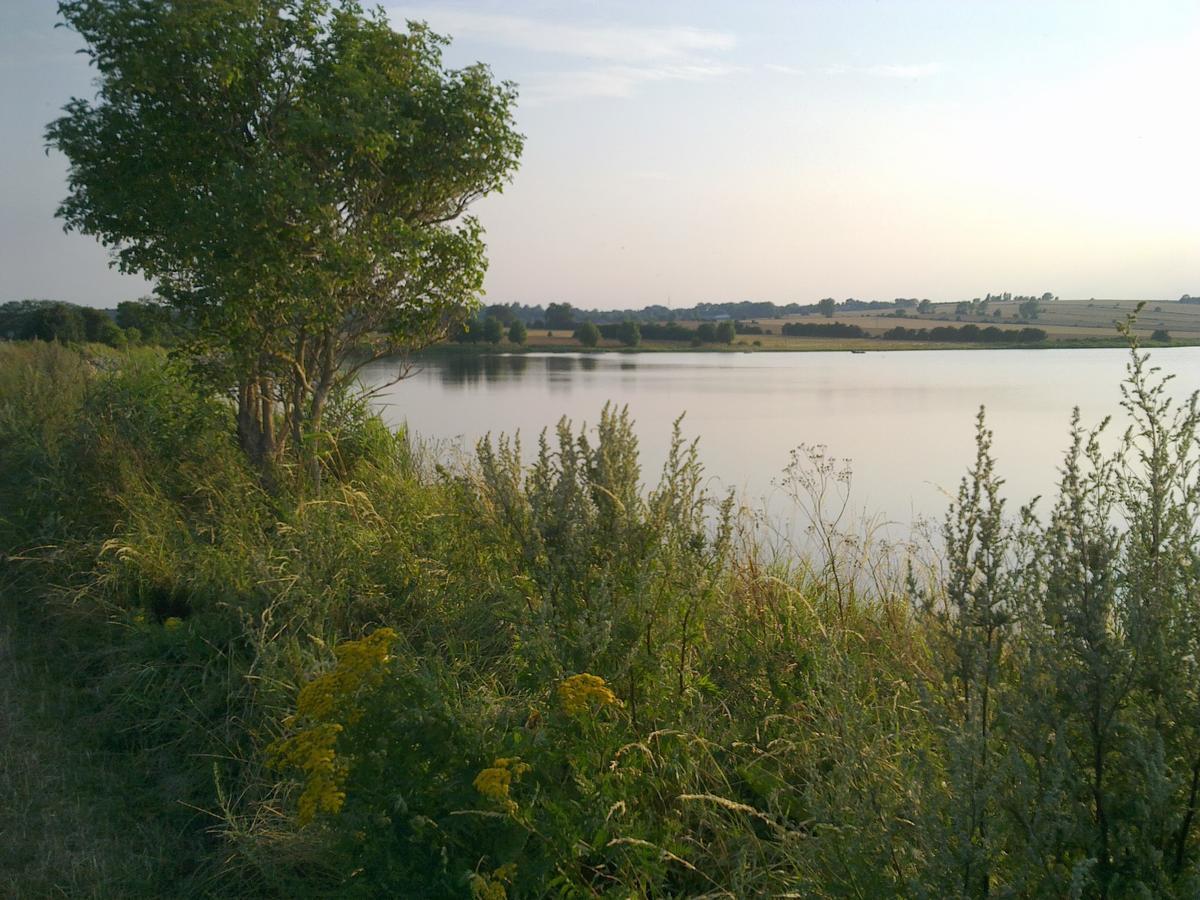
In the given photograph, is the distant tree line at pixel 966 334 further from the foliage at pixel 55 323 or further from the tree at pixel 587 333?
the foliage at pixel 55 323

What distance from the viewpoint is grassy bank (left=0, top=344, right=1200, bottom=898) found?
2.02 metres

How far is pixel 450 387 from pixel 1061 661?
19.1 meters

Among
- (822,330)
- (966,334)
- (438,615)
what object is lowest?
(438,615)

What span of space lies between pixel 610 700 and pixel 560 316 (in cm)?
2342

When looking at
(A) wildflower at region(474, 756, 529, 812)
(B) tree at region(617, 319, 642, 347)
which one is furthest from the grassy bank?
(B) tree at region(617, 319, 642, 347)

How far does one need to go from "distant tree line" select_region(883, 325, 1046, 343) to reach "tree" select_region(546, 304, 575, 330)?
11122 millimetres

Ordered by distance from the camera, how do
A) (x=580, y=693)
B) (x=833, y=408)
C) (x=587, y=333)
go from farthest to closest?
1. (x=587, y=333)
2. (x=833, y=408)
3. (x=580, y=693)

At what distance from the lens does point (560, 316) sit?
25.5 metres

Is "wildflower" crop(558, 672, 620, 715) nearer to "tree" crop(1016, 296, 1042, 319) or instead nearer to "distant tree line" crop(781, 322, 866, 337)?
"tree" crop(1016, 296, 1042, 319)

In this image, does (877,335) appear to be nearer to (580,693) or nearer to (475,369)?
(475,369)

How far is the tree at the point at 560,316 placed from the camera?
25188 mm

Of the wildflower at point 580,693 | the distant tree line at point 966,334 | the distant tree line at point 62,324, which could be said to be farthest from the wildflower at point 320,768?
the distant tree line at point 966,334

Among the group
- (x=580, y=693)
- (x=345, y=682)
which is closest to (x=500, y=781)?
(x=580, y=693)

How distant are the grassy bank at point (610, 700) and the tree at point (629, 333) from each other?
2333 cm
